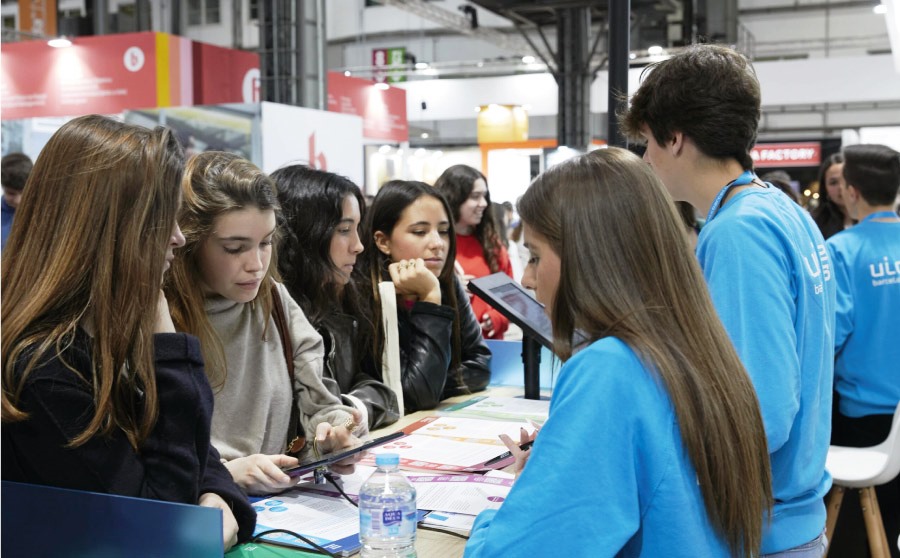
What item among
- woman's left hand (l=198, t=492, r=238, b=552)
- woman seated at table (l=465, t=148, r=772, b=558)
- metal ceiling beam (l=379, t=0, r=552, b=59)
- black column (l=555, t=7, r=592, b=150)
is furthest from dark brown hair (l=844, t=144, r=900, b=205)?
metal ceiling beam (l=379, t=0, r=552, b=59)

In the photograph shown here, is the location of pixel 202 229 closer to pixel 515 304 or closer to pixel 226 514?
pixel 226 514

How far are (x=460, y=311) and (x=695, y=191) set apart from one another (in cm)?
156

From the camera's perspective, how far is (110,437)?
4.60ft

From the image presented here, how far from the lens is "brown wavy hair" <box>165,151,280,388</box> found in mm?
1984

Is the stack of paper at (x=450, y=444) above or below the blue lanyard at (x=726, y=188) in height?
below

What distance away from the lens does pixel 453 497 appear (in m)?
1.87

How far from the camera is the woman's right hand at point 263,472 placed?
1801 mm

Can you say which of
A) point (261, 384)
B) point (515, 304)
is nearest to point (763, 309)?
point (261, 384)

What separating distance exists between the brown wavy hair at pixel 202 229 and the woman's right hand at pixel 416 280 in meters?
0.92

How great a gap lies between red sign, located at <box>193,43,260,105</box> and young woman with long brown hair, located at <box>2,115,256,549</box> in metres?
9.36

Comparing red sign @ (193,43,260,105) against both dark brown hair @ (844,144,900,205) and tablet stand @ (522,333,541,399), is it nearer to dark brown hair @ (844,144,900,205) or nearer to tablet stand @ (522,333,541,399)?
dark brown hair @ (844,144,900,205)

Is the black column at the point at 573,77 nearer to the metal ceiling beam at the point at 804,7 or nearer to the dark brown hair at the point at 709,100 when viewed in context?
the metal ceiling beam at the point at 804,7

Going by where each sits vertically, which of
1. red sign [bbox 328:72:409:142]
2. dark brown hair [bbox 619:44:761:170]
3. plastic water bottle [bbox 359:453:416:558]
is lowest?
plastic water bottle [bbox 359:453:416:558]

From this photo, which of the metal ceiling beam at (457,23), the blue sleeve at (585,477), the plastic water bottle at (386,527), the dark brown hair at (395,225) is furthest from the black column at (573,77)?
the blue sleeve at (585,477)
